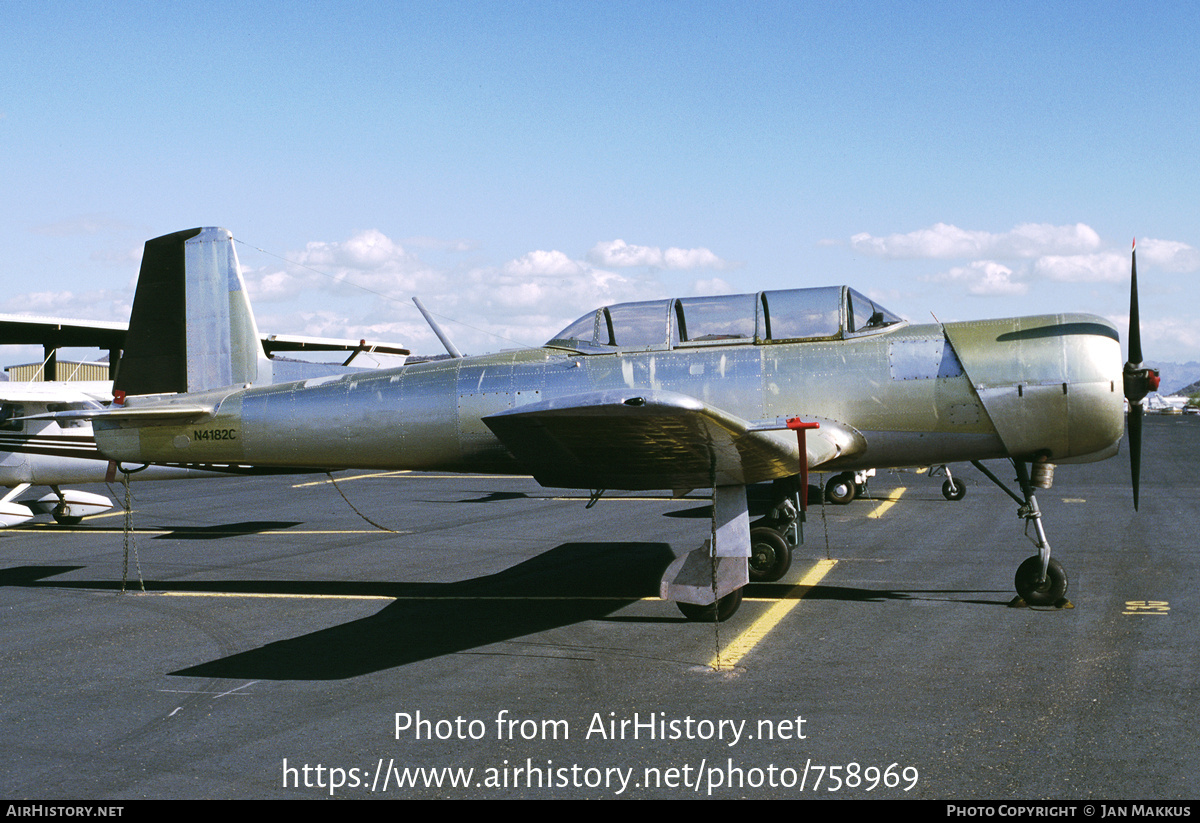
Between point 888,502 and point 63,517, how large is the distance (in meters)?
16.2

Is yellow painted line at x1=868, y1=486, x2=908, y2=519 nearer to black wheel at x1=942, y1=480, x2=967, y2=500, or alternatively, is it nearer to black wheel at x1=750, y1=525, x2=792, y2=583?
black wheel at x1=942, y1=480, x2=967, y2=500

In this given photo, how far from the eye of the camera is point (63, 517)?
687 inches

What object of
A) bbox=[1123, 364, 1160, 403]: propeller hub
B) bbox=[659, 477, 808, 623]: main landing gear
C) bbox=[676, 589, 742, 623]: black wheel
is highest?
bbox=[1123, 364, 1160, 403]: propeller hub

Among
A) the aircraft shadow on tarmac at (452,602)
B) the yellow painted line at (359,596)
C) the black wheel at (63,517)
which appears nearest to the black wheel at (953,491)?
the aircraft shadow on tarmac at (452,602)

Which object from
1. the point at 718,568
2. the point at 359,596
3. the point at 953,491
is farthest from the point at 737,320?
the point at 953,491

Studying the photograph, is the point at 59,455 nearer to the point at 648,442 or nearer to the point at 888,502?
the point at 648,442

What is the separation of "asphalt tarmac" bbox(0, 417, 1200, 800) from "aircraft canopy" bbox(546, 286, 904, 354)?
2.68 metres

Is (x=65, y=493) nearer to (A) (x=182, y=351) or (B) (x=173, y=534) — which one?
(B) (x=173, y=534)

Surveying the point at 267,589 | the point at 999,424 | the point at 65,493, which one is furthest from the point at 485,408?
the point at 65,493

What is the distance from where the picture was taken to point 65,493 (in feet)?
58.2

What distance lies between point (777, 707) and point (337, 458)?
5.75m

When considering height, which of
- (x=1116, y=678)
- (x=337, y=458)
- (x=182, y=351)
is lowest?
(x=1116, y=678)

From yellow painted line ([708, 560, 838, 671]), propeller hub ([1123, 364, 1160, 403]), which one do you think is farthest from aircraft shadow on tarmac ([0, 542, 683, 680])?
propeller hub ([1123, 364, 1160, 403])

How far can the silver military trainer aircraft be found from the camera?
26.9 feet
